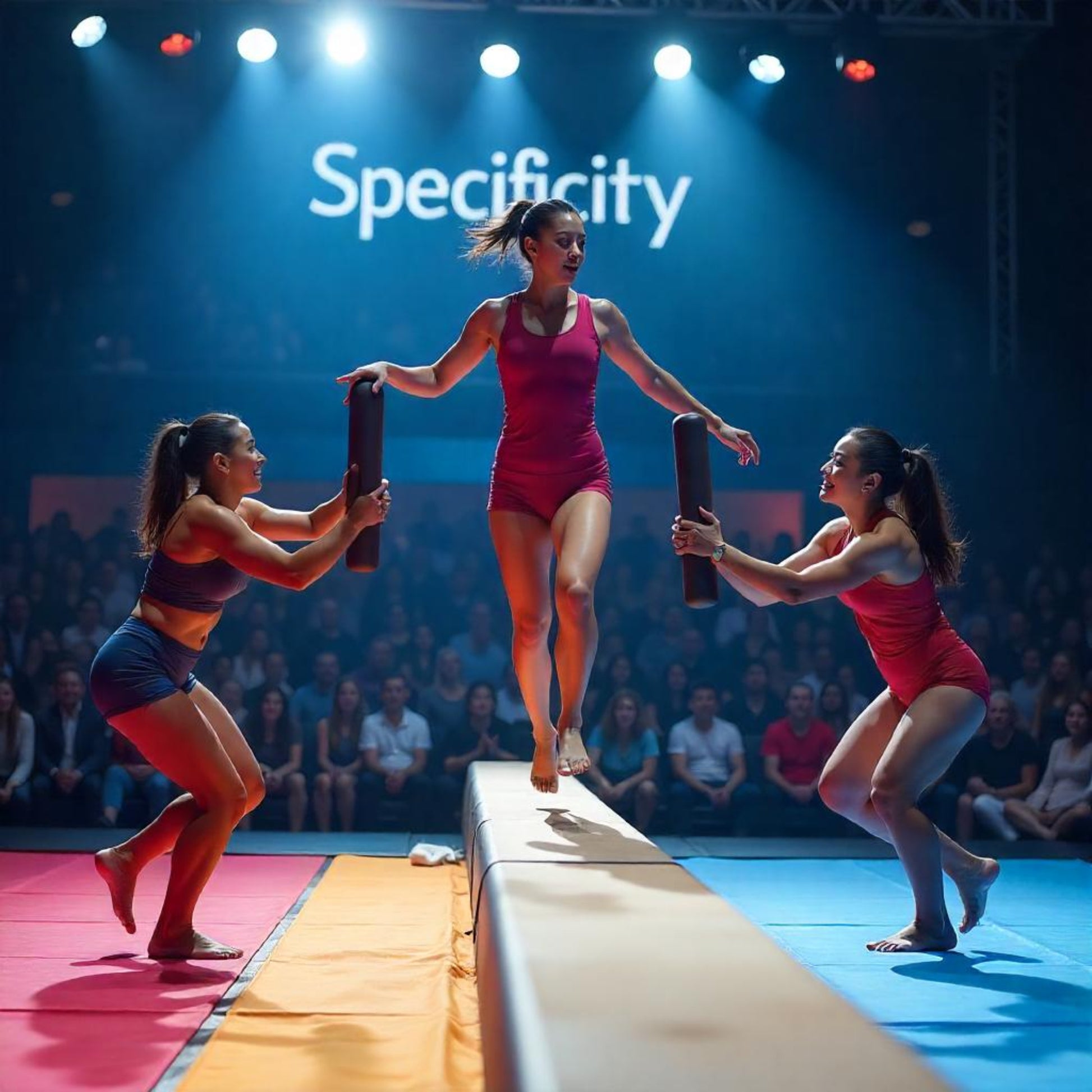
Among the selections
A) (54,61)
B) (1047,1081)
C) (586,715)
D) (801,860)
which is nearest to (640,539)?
(586,715)

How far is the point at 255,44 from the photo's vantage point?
8.63m

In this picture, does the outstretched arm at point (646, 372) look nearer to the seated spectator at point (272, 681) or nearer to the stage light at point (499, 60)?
the seated spectator at point (272, 681)

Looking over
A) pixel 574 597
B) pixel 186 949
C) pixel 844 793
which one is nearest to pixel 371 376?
pixel 574 597

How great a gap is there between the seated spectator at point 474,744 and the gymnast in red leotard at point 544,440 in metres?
3.31

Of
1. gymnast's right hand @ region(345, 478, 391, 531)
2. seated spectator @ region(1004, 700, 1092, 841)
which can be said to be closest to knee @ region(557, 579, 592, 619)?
gymnast's right hand @ region(345, 478, 391, 531)

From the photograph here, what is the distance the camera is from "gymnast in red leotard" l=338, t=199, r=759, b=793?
3.87 m

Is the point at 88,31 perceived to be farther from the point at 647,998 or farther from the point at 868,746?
the point at 647,998

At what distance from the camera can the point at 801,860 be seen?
6.12 m

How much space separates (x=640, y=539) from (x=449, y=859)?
377 centimetres

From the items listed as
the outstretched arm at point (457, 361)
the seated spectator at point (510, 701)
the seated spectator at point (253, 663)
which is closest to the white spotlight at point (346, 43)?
the seated spectator at point (253, 663)

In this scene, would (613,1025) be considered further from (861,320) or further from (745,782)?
(861,320)

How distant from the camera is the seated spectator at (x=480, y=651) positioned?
796 cm

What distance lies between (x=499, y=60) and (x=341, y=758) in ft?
16.9

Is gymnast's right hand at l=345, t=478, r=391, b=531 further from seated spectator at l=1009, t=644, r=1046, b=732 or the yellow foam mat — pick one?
seated spectator at l=1009, t=644, r=1046, b=732
